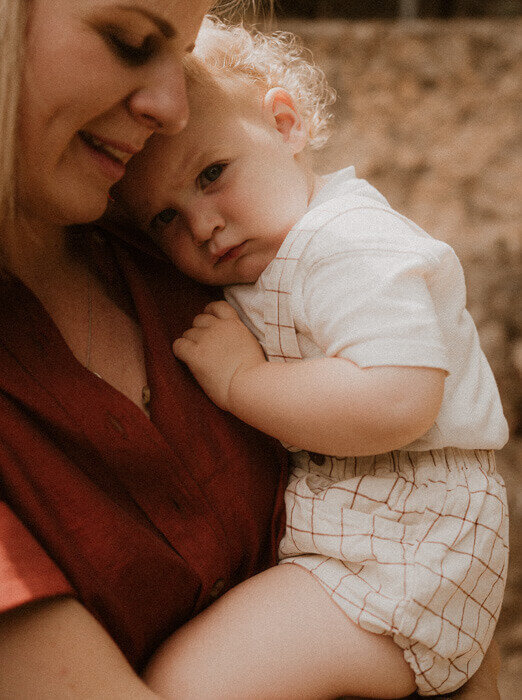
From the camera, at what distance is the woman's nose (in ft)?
2.95

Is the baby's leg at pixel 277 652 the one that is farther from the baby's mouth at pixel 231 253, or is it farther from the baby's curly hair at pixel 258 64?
the baby's curly hair at pixel 258 64

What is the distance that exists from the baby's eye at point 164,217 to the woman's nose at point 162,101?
0.84 feet

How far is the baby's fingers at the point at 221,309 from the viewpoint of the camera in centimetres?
118

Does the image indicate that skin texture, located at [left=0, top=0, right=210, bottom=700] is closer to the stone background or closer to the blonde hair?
the blonde hair

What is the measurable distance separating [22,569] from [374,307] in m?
0.55

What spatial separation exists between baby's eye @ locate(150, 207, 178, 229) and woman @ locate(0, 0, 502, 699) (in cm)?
9

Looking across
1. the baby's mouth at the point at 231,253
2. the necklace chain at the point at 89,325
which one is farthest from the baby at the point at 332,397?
the necklace chain at the point at 89,325

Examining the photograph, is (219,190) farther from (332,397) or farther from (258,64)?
(332,397)

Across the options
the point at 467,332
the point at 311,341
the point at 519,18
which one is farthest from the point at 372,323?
the point at 519,18

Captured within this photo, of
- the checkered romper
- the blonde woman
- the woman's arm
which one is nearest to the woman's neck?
the blonde woman

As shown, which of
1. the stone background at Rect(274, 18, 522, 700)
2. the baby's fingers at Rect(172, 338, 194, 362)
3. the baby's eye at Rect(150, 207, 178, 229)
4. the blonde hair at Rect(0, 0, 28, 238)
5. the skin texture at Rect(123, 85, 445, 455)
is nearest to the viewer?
the blonde hair at Rect(0, 0, 28, 238)

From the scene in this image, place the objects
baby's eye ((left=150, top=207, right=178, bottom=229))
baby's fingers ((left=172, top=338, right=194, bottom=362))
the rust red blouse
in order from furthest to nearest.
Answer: baby's eye ((left=150, top=207, right=178, bottom=229)), baby's fingers ((left=172, top=338, right=194, bottom=362)), the rust red blouse

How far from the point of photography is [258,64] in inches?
51.3

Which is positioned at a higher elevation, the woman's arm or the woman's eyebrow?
the woman's eyebrow
